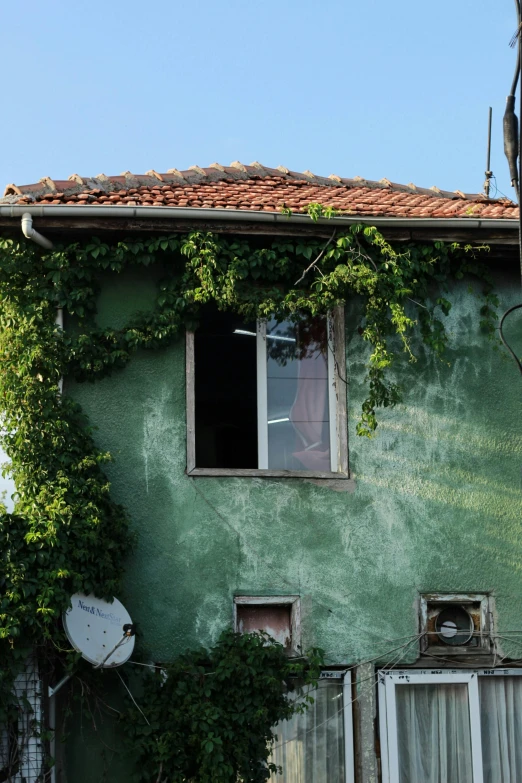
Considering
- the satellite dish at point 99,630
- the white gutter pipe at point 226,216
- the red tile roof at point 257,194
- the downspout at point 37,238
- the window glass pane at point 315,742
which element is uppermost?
the red tile roof at point 257,194

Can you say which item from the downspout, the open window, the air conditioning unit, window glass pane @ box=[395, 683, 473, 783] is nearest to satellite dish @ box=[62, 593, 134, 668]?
the open window

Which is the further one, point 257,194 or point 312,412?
point 257,194

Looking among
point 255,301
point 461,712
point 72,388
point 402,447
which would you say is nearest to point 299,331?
point 255,301

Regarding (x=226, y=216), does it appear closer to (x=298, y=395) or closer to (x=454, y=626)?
(x=298, y=395)

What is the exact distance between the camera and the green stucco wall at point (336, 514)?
912 cm

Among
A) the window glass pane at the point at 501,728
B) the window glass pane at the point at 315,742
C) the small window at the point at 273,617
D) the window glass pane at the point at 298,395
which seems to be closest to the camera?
the window glass pane at the point at 315,742

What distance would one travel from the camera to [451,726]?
9.31 metres

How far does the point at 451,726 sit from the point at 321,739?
1.04m

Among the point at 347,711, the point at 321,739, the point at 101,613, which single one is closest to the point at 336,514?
the point at 347,711

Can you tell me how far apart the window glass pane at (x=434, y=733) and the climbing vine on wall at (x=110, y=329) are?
2143 millimetres

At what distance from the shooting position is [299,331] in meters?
10.0

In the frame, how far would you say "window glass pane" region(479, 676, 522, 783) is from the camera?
9305 mm

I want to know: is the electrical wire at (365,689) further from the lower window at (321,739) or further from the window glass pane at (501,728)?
the window glass pane at (501,728)

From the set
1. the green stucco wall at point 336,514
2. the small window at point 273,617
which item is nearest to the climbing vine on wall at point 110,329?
the green stucco wall at point 336,514
